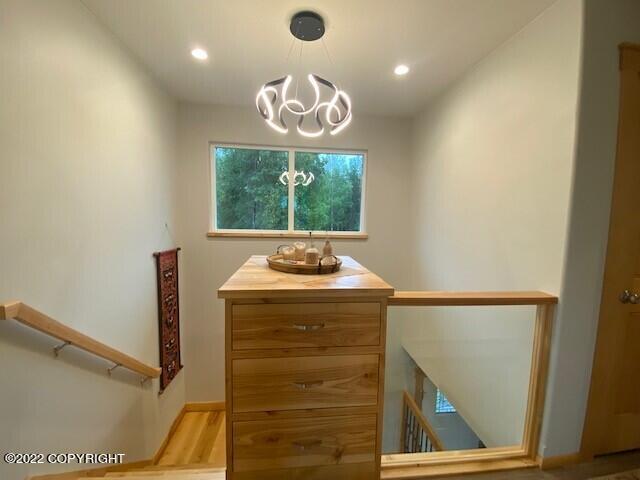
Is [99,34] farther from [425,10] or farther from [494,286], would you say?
[494,286]

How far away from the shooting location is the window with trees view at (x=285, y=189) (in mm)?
3258

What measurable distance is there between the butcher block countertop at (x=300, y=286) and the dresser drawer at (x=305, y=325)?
59 millimetres

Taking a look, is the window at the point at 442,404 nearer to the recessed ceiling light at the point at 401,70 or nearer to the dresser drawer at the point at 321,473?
the dresser drawer at the point at 321,473

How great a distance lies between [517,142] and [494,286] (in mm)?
A: 985

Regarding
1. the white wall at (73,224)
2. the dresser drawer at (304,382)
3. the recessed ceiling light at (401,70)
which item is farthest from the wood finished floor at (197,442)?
the recessed ceiling light at (401,70)

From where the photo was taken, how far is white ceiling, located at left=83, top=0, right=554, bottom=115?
5.23 feet

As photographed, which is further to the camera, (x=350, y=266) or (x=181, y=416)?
(x=181, y=416)

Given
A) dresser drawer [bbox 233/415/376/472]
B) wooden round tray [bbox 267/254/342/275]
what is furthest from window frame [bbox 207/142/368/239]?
dresser drawer [bbox 233/415/376/472]

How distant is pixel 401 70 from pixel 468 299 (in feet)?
Result: 6.31

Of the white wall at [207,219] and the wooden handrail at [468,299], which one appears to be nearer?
the wooden handrail at [468,299]

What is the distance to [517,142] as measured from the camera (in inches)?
68.6

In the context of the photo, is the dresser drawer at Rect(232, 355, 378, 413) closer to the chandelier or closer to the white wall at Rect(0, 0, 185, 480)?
the white wall at Rect(0, 0, 185, 480)

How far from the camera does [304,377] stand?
4.01 feet

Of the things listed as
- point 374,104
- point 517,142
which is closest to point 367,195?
point 374,104
